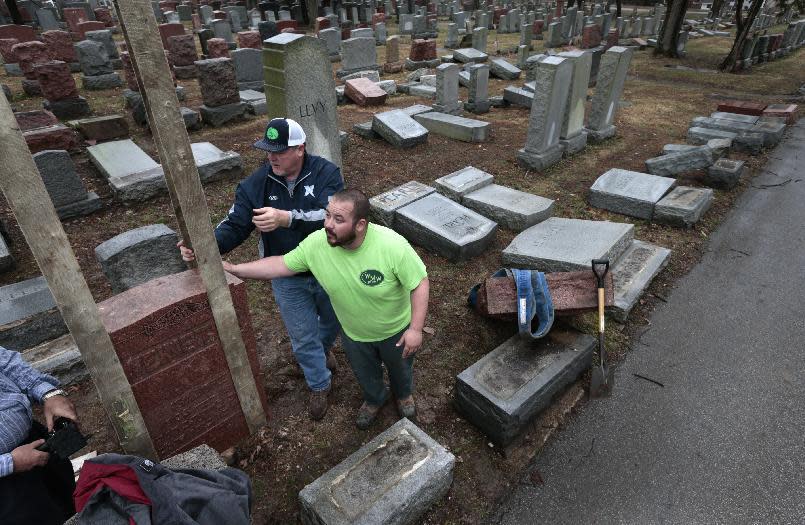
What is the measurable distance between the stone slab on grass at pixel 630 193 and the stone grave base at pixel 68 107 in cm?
1053

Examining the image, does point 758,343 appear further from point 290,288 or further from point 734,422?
point 290,288

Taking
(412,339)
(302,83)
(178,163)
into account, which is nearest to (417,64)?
(302,83)

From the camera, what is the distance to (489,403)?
3.10 meters

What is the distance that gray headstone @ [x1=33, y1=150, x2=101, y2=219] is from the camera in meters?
5.62

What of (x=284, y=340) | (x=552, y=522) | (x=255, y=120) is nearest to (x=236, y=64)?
(x=255, y=120)

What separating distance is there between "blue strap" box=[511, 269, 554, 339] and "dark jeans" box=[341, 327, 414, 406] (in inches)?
37.1

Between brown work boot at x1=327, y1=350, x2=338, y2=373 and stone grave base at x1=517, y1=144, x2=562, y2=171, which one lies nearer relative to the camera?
brown work boot at x1=327, y1=350, x2=338, y2=373

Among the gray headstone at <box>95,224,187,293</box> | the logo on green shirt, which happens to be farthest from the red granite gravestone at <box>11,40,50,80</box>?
the logo on green shirt

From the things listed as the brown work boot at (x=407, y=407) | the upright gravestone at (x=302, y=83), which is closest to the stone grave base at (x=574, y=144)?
the upright gravestone at (x=302, y=83)

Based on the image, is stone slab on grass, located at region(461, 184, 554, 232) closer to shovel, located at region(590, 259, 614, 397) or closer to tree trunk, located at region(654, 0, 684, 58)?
shovel, located at region(590, 259, 614, 397)

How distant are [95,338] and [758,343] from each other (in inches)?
203

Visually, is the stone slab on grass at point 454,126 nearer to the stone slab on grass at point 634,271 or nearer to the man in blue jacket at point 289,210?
the stone slab on grass at point 634,271

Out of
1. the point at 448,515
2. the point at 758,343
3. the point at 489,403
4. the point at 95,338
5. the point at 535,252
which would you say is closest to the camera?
the point at 95,338

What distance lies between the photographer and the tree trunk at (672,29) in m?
17.2
